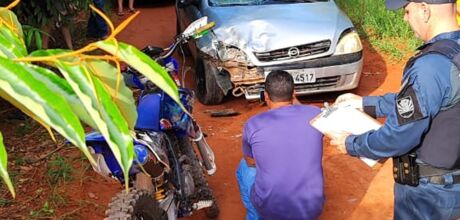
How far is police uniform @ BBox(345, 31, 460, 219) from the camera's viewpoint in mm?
2492

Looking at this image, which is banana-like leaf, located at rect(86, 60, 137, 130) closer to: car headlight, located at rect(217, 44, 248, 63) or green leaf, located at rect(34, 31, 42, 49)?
green leaf, located at rect(34, 31, 42, 49)

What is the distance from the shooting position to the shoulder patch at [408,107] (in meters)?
2.52

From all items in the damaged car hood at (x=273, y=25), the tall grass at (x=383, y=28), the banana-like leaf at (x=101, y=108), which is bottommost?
the tall grass at (x=383, y=28)

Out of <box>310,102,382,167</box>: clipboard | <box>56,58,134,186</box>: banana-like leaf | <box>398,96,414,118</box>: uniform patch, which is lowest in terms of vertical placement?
<box>310,102,382,167</box>: clipboard

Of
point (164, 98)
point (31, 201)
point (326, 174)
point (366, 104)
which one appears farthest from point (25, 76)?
point (326, 174)

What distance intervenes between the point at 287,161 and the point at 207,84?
3.71m

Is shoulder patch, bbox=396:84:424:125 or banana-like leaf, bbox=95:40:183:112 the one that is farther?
shoulder patch, bbox=396:84:424:125

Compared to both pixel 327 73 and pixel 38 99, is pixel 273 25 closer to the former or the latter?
pixel 327 73

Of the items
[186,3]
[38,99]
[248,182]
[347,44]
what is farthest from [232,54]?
[38,99]

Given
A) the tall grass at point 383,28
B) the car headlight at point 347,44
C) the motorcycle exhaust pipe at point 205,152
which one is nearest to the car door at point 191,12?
the car headlight at point 347,44

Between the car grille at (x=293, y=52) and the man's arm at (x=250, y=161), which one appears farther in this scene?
the car grille at (x=293, y=52)

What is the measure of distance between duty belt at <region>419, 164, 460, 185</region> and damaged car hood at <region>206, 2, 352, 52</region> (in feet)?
13.1

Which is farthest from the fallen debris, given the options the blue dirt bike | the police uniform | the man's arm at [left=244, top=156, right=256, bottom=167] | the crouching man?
the police uniform

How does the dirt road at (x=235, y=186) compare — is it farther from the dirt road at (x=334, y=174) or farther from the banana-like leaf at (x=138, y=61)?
the banana-like leaf at (x=138, y=61)
